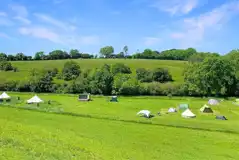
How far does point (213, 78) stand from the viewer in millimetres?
98250

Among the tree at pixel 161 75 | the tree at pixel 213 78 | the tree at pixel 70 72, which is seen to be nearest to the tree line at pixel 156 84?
the tree at pixel 213 78

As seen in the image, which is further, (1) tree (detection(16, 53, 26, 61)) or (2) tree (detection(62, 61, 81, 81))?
(1) tree (detection(16, 53, 26, 61))

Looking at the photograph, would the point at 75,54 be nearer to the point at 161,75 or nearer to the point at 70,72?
the point at 70,72

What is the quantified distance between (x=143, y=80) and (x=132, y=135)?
85491mm

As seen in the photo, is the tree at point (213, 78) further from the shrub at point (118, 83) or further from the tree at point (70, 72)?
the tree at point (70, 72)

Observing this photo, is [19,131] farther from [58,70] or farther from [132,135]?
[58,70]

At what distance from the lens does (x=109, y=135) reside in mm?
33062

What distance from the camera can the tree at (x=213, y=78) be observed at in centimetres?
9844

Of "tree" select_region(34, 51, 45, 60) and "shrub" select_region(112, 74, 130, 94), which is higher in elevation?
"tree" select_region(34, 51, 45, 60)

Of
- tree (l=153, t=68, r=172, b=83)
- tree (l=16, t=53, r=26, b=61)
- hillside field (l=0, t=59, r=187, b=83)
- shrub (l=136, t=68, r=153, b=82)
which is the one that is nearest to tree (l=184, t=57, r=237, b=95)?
tree (l=153, t=68, r=172, b=83)

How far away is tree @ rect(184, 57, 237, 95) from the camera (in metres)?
98.4

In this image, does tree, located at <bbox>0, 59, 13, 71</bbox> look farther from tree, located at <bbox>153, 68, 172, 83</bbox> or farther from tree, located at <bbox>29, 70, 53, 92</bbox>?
tree, located at <bbox>153, 68, 172, 83</bbox>

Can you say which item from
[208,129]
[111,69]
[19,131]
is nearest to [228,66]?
[111,69]

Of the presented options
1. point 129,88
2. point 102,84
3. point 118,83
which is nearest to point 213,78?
point 129,88
